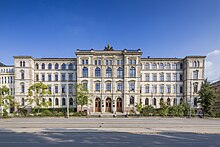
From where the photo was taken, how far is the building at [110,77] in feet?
117

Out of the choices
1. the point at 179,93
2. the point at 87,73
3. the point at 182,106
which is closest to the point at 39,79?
the point at 87,73

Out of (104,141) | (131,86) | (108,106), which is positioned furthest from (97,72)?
(104,141)

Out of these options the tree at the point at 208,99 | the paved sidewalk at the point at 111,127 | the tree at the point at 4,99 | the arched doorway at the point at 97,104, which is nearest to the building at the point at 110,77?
the arched doorway at the point at 97,104

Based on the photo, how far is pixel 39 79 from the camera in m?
38.0

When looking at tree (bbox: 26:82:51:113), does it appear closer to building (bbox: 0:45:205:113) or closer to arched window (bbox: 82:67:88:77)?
building (bbox: 0:45:205:113)

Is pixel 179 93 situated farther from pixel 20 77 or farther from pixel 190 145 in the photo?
pixel 20 77

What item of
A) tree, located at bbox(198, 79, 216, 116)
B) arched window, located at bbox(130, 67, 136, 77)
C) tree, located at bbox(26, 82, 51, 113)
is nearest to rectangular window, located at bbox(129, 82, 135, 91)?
arched window, located at bbox(130, 67, 136, 77)

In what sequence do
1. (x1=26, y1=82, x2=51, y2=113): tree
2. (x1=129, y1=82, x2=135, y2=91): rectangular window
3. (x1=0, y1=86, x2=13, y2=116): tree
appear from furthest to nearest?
(x1=129, y1=82, x2=135, y2=91): rectangular window < (x1=26, y1=82, x2=51, y2=113): tree < (x1=0, y1=86, x2=13, y2=116): tree

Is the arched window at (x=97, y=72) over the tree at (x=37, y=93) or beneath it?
over

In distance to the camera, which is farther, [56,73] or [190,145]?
[56,73]

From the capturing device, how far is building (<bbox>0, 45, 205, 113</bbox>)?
35594 mm

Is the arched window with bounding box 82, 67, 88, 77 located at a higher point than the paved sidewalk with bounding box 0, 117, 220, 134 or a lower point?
higher

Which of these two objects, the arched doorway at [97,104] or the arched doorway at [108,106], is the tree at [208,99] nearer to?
the arched doorway at [108,106]

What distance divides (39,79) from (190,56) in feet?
155
